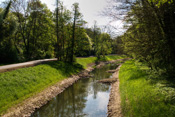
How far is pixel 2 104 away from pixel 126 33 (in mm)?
10646

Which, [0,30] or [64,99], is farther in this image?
[0,30]

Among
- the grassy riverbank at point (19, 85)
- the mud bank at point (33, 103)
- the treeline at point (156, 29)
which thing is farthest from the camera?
the grassy riverbank at point (19, 85)

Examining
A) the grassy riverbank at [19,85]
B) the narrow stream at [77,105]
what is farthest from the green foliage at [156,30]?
the grassy riverbank at [19,85]

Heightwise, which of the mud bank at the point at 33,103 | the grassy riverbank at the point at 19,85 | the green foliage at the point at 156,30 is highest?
the green foliage at the point at 156,30

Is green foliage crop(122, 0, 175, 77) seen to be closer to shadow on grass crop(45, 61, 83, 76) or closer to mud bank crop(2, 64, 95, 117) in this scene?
mud bank crop(2, 64, 95, 117)

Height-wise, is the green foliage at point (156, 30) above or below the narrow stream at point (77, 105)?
above

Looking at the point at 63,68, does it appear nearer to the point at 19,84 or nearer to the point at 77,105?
the point at 19,84

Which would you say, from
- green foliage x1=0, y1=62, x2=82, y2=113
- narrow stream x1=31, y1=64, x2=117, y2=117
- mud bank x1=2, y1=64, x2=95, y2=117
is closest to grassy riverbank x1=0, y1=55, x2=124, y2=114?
green foliage x1=0, y1=62, x2=82, y2=113

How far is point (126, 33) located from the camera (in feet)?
34.0

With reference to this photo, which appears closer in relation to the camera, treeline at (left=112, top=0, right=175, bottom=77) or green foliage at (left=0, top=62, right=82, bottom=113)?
treeline at (left=112, top=0, right=175, bottom=77)

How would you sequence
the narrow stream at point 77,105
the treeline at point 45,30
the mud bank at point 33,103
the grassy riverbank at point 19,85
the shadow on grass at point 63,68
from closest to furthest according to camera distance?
the mud bank at point 33,103 → the grassy riverbank at point 19,85 → the narrow stream at point 77,105 → the shadow on grass at point 63,68 → the treeline at point 45,30

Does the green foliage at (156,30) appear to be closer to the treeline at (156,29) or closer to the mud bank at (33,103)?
the treeline at (156,29)

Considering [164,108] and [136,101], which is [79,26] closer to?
[136,101]

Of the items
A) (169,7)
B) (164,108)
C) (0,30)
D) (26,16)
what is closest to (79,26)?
(26,16)
